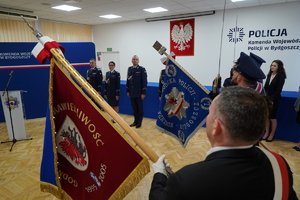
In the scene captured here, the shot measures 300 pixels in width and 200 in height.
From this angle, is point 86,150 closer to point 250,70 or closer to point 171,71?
point 250,70

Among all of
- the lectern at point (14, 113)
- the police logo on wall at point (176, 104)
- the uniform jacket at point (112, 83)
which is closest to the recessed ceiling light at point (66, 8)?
the uniform jacket at point (112, 83)

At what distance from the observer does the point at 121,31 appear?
29.1ft

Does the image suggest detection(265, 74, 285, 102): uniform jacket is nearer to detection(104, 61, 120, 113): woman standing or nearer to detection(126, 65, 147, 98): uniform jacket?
detection(126, 65, 147, 98): uniform jacket

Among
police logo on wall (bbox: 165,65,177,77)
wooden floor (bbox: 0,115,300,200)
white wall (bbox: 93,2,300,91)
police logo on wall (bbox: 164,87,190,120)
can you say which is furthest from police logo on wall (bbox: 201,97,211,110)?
white wall (bbox: 93,2,300,91)

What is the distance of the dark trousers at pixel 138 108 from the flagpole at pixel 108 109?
3.47 meters

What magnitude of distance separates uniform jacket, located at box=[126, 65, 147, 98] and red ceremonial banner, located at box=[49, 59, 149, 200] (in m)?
3.29

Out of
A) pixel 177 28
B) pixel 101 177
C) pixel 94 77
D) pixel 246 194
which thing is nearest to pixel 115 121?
pixel 101 177

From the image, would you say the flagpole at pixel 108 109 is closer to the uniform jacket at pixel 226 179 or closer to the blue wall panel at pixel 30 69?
the uniform jacket at pixel 226 179

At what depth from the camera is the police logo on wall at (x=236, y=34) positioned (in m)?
6.28

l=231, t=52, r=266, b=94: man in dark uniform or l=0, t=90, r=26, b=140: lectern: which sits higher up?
l=231, t=52, r=266, b=94: man in dark uniform

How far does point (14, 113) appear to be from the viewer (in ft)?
13.2

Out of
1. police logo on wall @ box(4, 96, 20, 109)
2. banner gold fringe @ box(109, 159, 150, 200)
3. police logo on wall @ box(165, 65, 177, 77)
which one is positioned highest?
police logo on wall @ box(165, 65, 177, 77)

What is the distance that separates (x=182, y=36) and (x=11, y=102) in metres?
5.53

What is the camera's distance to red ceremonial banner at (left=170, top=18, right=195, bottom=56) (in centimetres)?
715
